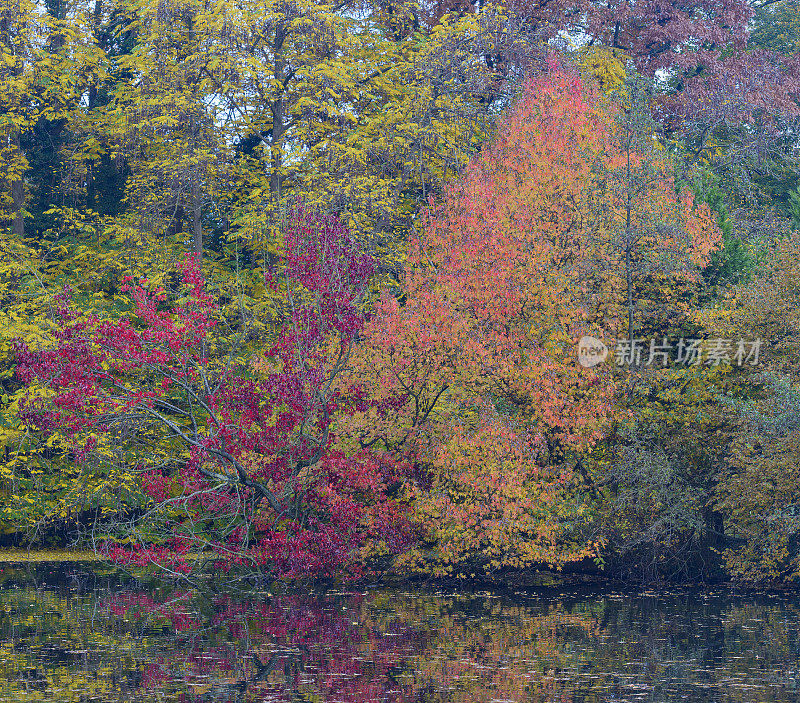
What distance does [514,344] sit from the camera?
24.0m

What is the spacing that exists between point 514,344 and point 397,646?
9633mm

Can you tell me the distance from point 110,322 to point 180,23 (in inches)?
594

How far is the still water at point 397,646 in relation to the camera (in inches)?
514

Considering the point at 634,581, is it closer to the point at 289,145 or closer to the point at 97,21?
the point at 289,145

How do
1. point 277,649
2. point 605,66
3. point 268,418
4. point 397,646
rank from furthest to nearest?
1. point 605,66
2. point 268,418
3. point 397,646
4. point 277,649

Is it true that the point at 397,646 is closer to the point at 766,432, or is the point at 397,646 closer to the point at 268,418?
the point at 268,418

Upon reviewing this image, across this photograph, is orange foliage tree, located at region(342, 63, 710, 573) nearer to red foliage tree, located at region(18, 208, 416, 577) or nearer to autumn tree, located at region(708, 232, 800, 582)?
red foliage tree, located at region(18, 208, 416, 577)

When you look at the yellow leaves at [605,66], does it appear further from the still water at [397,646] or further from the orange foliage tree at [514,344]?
the still water at [397,646]

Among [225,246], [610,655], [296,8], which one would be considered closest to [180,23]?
[296,8]

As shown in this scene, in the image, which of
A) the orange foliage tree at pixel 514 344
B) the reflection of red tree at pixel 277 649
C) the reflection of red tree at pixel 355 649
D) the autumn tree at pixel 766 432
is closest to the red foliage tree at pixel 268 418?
the orange foliage tree at pixel 514 344

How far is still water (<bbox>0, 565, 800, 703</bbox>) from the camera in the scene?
13.1 metres

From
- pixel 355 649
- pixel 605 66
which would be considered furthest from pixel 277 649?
pixel 605 66

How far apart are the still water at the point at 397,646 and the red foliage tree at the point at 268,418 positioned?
122cm

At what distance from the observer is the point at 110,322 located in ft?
76.9
